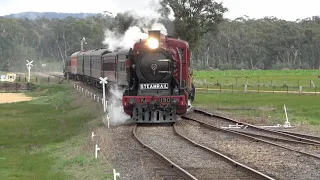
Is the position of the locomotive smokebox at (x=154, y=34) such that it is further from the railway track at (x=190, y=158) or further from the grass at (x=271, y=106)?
the grass at (x=271, y=106)

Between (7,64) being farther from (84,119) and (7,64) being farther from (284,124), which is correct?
(284,124)

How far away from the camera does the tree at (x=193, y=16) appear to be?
5684 centimetres

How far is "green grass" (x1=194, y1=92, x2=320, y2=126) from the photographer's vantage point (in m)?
28.2

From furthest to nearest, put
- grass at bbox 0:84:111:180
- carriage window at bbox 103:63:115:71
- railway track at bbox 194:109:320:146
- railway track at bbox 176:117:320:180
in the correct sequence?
carriage window at bbox 103:63:115:71
railway track at bbox 194:109:320:146
grass at bbox 0:84:111:180
railway track at bbox 176:117:320:180

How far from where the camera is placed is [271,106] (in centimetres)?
3500

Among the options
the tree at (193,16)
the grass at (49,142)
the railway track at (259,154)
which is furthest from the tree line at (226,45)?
the railway track at (259,154)

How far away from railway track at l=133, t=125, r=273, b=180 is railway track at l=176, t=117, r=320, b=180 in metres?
0.49

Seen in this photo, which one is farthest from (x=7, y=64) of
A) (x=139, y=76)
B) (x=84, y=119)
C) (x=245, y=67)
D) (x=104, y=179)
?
(x=104, y=179)

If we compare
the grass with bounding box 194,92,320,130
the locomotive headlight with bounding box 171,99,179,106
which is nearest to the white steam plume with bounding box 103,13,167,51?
the locomotive headlight with bounding box 171,99,179,106

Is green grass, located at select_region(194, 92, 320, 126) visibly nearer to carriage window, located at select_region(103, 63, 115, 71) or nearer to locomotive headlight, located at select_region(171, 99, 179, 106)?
locomotive headlight, located at select_region(171, 99, 179, 106)

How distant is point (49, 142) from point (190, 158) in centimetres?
1125

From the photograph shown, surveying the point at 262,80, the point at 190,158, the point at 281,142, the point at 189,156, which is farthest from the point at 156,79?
the point at 262,80

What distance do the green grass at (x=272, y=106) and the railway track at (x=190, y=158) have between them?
8.54m

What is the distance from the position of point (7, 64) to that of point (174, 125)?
396ft
